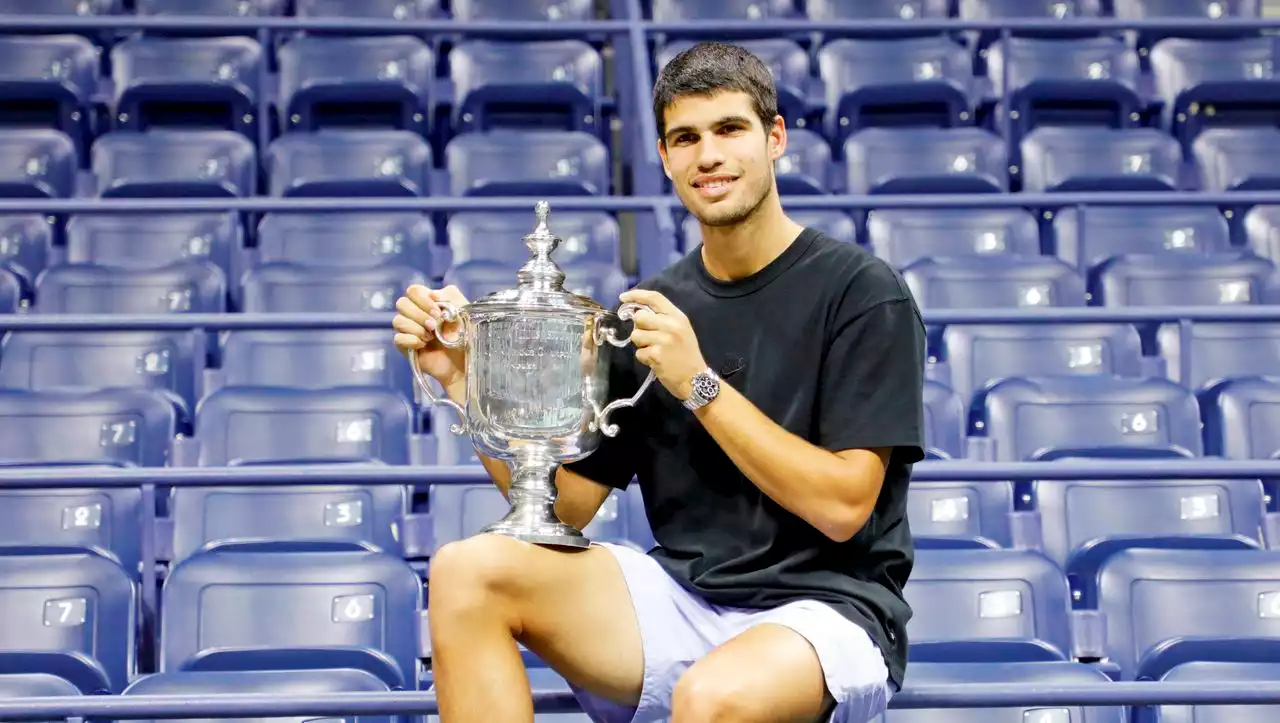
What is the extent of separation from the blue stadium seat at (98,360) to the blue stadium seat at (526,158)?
1.05 meters

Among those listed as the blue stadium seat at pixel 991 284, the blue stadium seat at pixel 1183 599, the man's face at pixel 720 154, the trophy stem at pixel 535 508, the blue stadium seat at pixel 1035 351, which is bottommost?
the blue stadium seat at pixel 1183 599

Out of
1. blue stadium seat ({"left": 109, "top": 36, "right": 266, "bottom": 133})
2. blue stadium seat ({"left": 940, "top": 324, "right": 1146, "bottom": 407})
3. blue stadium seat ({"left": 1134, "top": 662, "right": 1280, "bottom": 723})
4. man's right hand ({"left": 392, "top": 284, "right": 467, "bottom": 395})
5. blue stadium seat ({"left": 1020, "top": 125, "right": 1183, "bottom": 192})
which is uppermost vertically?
blue stadium seat ({"left": 109, "top": 36, "right": 266, "bottom": 133})

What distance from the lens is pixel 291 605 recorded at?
220 centimetres

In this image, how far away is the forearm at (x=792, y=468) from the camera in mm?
→ 1463

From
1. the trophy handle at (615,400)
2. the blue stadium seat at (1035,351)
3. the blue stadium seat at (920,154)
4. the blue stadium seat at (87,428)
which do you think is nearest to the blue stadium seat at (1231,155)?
the blue stadium seat at (920,154)

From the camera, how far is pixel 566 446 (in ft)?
5.20

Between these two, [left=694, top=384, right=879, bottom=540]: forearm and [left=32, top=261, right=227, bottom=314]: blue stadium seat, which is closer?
[left=694, top=384, right=879, bottom=540]: forearm

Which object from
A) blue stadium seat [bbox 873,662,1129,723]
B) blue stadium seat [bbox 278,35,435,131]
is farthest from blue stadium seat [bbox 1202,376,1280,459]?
blue stadium seat [bbox 278,35,435,131]

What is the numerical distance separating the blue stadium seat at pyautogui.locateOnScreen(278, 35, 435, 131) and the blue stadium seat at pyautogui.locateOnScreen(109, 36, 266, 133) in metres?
0.10

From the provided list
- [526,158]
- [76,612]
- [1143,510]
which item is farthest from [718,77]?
[526,158]

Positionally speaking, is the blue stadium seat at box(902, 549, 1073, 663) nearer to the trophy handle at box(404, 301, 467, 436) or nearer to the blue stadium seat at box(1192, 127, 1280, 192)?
the trophy handle at box(404, 301, 467, 436)

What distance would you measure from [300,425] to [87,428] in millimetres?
383

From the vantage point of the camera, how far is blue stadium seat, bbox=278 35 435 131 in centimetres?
424

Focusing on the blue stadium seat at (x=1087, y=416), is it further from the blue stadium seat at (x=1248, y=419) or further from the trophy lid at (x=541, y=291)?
the trophy lid at (x=541, y=291)
